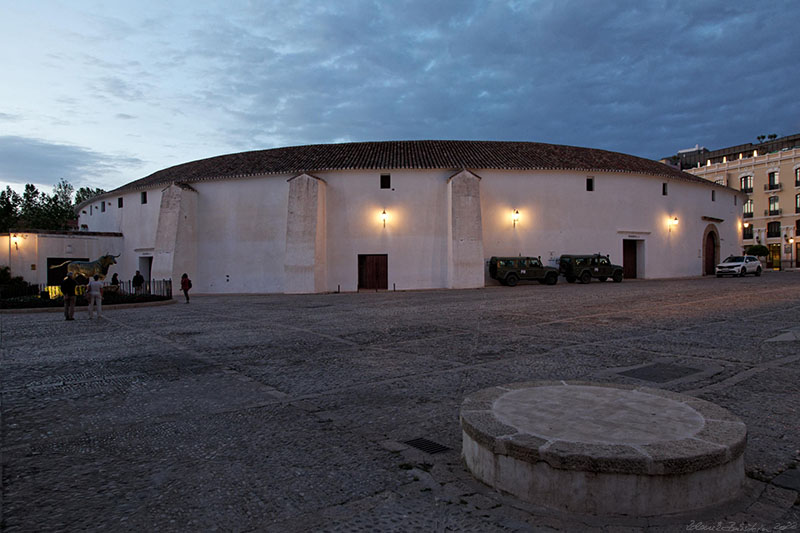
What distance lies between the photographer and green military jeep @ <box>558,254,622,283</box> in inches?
1092

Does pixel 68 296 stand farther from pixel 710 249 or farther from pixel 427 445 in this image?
pixel 710 249

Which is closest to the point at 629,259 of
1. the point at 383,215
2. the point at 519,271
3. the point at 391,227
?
the point at 519,271

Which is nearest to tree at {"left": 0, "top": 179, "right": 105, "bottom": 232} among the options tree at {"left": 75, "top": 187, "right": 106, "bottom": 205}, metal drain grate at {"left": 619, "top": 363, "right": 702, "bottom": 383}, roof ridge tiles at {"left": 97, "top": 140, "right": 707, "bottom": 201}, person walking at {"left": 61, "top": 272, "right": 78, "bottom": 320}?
tree at {"left": 75, "top": 187, "right": 106, "bottom": 205}

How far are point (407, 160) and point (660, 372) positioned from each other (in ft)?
76.1

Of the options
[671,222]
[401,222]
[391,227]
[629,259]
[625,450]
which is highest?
[671,222]

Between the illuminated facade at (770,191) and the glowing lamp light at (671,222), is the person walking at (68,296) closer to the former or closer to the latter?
the glowing lamp light at (671,222)

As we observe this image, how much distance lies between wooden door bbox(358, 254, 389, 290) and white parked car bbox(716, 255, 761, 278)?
863 inches

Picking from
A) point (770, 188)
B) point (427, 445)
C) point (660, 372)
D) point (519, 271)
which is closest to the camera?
point (427, 445)

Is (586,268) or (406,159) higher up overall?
(406,159)

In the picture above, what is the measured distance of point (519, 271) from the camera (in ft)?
88.6

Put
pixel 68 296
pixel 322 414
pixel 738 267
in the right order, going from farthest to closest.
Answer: pixel 738 267 → pixel 68 296 → pixel 322 414

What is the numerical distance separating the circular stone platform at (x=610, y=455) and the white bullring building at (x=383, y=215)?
2261 centimetres

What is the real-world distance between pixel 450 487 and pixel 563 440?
0.79m

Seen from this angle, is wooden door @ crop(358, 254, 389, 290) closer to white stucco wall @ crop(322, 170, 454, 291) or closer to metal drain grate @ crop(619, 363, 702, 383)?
white stucco wall @ crop(322, 170, 454, 291)
